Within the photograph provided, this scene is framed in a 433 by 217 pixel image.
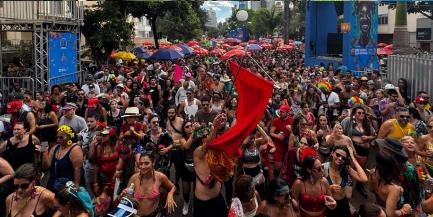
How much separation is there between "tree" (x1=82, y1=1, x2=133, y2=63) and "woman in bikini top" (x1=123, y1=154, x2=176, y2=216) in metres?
19.2

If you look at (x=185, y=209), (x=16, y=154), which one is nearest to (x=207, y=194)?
(x=185, y=209)

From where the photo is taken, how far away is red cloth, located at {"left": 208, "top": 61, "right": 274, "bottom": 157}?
5066mm

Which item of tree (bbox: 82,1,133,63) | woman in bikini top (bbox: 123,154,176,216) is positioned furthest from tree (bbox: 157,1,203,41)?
woman in bikini top (bbox: 123,154,176,216)

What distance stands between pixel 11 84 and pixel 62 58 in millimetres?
2669

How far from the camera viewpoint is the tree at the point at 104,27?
23469 mm

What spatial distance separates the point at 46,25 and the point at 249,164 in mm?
11434

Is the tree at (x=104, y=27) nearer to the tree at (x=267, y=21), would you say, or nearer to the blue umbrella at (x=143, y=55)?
the blue umbrella at (x=143, y=55)

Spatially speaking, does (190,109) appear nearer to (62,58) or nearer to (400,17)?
(62,58)

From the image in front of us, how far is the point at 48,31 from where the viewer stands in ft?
50.5

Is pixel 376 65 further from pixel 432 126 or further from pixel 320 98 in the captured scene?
pixel 432 126

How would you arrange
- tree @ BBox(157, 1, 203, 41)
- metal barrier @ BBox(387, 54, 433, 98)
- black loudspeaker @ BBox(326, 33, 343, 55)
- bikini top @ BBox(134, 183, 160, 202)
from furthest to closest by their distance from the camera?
tree @ BBox(157, 1, 203, 41) → black loudspeaker @ BBox(326, 33, 343, 55) → metal barrier @ BBox(387, 54, 433, 98) → bikini top @ BBox(134, 183, 160, 202)

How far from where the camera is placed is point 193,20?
166 feet

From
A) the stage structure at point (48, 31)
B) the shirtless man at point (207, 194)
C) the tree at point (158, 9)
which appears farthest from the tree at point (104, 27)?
the shirtless man at point (207, 194)

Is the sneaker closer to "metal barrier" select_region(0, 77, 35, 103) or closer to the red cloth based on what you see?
the red cloth
